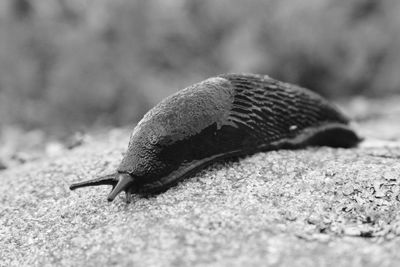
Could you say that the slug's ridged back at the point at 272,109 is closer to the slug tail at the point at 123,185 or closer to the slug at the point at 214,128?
the slug at the point at 214,128

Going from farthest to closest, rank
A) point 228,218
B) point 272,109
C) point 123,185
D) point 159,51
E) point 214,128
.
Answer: point 159,51
point 272,109
point 214,128
point 123,185
point 228,218

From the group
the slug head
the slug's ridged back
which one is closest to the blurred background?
the slug's ridged back

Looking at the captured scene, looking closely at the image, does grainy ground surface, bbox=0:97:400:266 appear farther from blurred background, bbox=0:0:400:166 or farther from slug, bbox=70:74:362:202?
blurred background, bbox=0:0:400:166

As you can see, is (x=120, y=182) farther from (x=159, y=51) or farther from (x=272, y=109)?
(x=159, y=51)

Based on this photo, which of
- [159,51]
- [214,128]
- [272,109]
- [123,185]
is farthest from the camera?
[159,51]

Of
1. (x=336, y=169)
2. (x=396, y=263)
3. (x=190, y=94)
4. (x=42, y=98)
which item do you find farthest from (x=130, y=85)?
(x=396, y=263)

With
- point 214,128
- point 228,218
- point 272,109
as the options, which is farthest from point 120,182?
point 272,109

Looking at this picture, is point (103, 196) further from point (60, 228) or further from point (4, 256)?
point (4, 256)
